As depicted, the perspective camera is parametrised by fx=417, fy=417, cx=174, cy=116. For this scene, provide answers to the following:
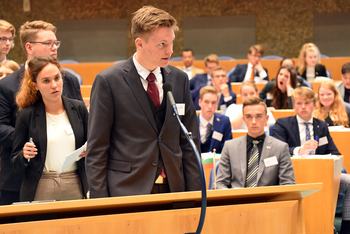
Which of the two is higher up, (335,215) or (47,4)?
(47,4)

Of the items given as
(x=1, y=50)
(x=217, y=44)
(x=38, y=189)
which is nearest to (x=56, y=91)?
(x=38, y=189)

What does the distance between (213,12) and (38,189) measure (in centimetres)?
912

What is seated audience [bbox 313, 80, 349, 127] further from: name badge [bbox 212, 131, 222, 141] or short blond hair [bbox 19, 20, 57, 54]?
short blond hair [bbox 19, 20, 57, 54]

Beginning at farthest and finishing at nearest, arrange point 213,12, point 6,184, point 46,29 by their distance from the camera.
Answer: point 213,12 → point 46,29 → point 6,184

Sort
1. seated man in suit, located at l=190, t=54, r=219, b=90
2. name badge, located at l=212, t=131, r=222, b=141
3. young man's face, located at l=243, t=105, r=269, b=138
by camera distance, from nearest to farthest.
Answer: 1. young man's face, located at l=243, t=105, r=269, b=138
2. name badge, located at l=212, t=131, r=222, b=141
3. seated man in suit, located at l=190, t=54, r=219, b=90

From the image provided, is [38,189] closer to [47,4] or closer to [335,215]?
[335,215]

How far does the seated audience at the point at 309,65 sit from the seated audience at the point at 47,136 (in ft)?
17.8

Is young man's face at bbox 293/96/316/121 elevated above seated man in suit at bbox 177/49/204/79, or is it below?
below

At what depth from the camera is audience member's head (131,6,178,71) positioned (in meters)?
1.65

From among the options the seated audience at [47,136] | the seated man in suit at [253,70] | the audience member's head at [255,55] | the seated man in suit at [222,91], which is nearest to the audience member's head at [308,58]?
the seated man in suit at [253,70]

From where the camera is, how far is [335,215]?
3475 millimetres

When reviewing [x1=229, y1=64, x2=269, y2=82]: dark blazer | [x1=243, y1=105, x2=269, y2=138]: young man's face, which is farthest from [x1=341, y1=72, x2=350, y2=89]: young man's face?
[x1=243, y1=105, x2=269, y2=138]: young man's face

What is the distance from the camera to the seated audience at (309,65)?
6941mm

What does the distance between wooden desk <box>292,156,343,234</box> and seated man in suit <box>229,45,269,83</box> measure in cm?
394
